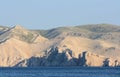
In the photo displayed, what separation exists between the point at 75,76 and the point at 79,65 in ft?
190

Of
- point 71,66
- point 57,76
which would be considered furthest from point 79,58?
point 57,76

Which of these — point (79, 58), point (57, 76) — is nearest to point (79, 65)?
point (79, 58)

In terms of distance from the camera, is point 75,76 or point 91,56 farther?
point 91,56

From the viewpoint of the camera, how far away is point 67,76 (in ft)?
454

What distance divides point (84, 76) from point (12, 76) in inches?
486

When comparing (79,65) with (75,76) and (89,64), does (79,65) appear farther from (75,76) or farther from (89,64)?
(75,76)

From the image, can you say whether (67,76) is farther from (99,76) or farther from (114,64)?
(114,64)

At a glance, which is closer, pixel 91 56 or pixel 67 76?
pixel 67 76

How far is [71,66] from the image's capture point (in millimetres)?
198500

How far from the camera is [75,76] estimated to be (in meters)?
138

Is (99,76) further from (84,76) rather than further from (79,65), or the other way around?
(79,65)

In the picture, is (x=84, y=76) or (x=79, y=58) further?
(x=79, y=58)

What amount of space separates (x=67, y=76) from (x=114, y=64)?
200ft

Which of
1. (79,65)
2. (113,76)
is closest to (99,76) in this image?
(113,76)
